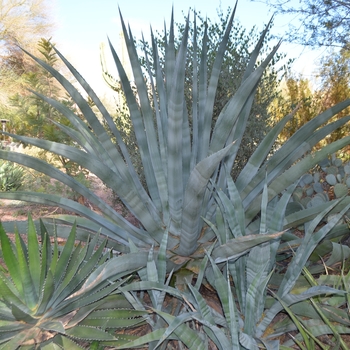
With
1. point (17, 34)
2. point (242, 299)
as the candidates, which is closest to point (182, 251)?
point (242, 299)

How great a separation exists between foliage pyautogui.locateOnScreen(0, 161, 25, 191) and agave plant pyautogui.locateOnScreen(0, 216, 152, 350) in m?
5.76

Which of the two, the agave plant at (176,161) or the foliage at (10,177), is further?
the foliage at (10,177)

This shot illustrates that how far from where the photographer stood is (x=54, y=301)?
1389mm

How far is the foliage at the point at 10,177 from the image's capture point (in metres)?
6.69

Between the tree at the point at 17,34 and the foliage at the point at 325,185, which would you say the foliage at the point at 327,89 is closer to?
the foliage at the point at 325,185

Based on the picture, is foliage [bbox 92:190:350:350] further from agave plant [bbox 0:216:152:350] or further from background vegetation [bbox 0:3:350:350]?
agave plant [bbox 0:216:152:350]

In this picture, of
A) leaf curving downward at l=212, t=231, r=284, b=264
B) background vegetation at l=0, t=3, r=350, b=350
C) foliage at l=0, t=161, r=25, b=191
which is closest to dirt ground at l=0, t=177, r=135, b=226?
foliage at l=0, t=161, r=25, b=191

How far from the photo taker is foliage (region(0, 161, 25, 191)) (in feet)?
22.0

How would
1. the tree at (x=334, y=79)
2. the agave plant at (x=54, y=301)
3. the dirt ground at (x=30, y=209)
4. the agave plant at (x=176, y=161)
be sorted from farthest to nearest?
the tree at (x=334, y=79), the dirt ground at (x=30, y=209), the agave plant at (x=176, y=161), the agave plant at (x=54, y=301)

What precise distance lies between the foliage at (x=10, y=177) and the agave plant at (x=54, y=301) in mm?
5761

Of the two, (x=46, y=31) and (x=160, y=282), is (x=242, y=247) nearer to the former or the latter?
(x=160, y=282)

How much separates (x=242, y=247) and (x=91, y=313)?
2.25 ft

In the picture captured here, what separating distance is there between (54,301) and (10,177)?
612 centimetres

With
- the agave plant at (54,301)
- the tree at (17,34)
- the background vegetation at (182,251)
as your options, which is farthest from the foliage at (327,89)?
the tree at (17,34)
